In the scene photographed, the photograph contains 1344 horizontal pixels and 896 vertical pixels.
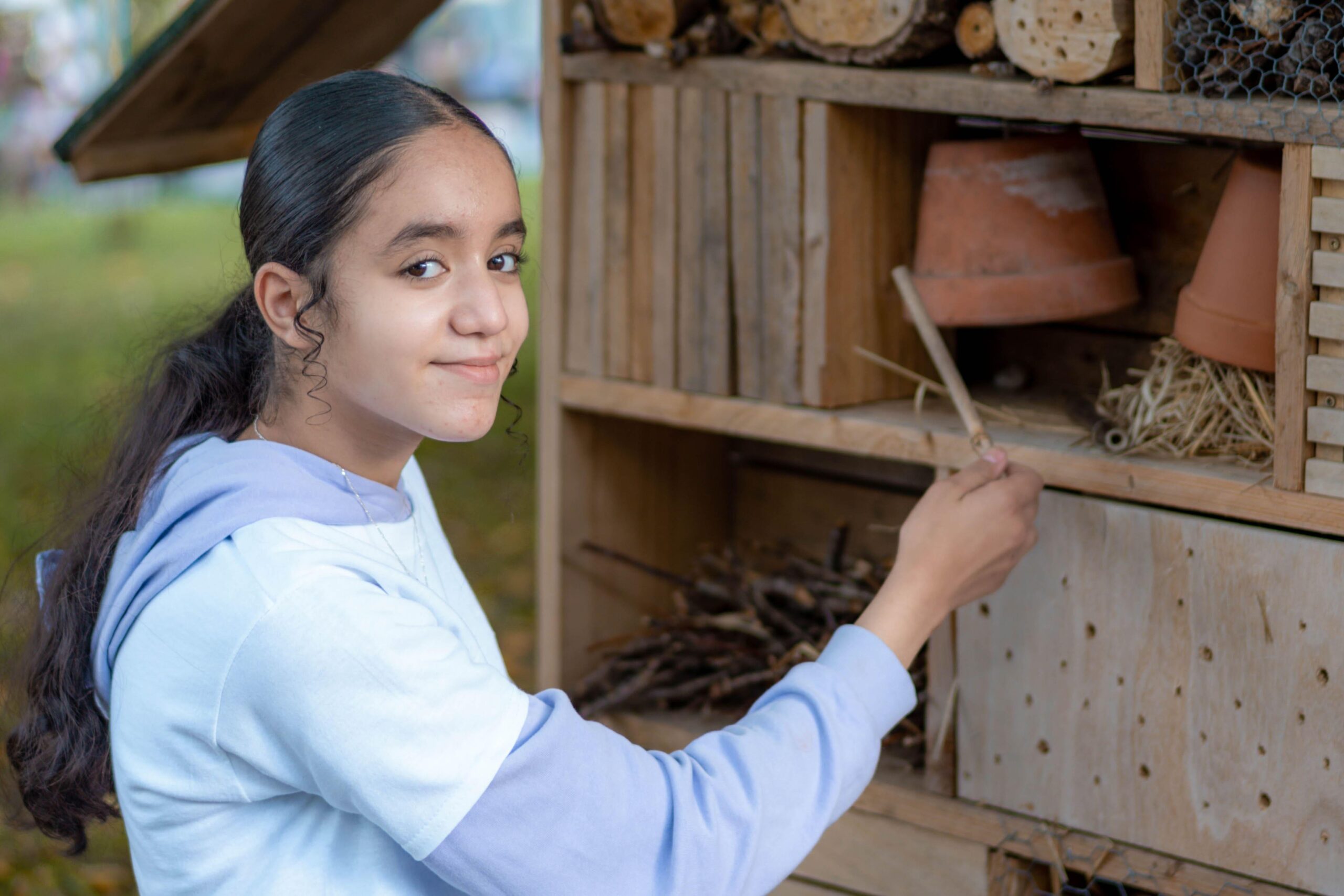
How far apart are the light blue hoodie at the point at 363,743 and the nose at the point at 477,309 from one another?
19 cm

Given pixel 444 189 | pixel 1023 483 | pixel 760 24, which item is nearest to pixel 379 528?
pixel 444 189

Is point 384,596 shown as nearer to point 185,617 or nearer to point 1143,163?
point 185,617

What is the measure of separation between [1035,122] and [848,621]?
76 cm

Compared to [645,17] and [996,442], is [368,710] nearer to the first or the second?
[996,442]

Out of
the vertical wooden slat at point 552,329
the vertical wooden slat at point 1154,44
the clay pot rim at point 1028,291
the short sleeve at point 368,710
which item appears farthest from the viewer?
the vertical wooden slat at point 552,329

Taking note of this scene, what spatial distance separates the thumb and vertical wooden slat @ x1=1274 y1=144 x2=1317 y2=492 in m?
0.28

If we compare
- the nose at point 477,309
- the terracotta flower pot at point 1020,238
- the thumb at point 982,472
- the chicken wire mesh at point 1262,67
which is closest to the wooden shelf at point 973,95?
the chicken wire mesh at point 1262,67

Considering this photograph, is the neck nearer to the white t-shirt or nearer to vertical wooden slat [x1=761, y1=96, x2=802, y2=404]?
the white t-shirt

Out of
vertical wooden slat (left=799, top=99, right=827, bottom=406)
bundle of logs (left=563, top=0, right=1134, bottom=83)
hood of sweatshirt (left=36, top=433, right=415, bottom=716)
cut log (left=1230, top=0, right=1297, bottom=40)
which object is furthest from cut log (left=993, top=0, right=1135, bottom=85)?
hood of sweatshirt (left=36, top=433, right=415, bottom=716)

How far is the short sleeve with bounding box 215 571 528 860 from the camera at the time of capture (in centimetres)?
106

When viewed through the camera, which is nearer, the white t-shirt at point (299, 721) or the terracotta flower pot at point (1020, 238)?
the white t-shirt at point (299, 721)

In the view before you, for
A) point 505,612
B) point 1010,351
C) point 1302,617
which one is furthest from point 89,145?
point 505,612

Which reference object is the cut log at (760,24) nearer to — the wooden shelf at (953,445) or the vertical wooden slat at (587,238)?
the vertical wooden slat at (587,238)

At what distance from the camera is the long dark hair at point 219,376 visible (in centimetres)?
117
